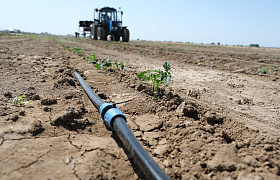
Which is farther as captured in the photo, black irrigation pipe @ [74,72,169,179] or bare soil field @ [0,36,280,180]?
bare soil field @ [0,36,280,180]

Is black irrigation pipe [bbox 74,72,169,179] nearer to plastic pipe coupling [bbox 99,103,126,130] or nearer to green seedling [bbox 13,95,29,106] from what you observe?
plastic pipe coupling [bbox 99,103,126,130]

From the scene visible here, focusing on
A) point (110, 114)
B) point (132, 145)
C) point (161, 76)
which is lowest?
point (132, 145)

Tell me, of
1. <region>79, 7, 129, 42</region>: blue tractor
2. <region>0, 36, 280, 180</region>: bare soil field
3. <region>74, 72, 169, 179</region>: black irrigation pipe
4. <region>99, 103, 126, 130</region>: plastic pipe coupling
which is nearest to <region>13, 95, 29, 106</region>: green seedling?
<region>0, 36, 280, 180</region>: bare soil field

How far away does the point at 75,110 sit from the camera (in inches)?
87.6

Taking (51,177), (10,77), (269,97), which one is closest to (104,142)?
(51,177)

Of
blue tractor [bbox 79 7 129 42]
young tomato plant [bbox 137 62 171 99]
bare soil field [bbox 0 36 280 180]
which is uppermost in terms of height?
blue tractor [bbox 79 7 129 42]

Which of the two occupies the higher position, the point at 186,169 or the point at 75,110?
the point at 75,110

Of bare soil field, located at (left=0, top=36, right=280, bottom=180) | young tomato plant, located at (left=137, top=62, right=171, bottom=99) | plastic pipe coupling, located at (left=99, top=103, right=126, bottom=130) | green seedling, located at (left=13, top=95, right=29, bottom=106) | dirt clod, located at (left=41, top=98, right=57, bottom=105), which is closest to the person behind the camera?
bare soil field, located at (left=0, top=36, right=280, bottom=180)

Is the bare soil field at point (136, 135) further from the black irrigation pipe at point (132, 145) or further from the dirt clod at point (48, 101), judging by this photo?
the black irrigation pipe at point (132, 145)

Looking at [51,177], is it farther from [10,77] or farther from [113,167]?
[10,77]

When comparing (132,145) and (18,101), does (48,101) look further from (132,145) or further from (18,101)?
(132,145)

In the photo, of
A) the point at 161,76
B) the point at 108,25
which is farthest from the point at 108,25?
the point at 161,76

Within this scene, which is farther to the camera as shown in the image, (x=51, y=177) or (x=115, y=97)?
(x=115, y=97)

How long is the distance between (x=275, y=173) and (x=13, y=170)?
1.80m
